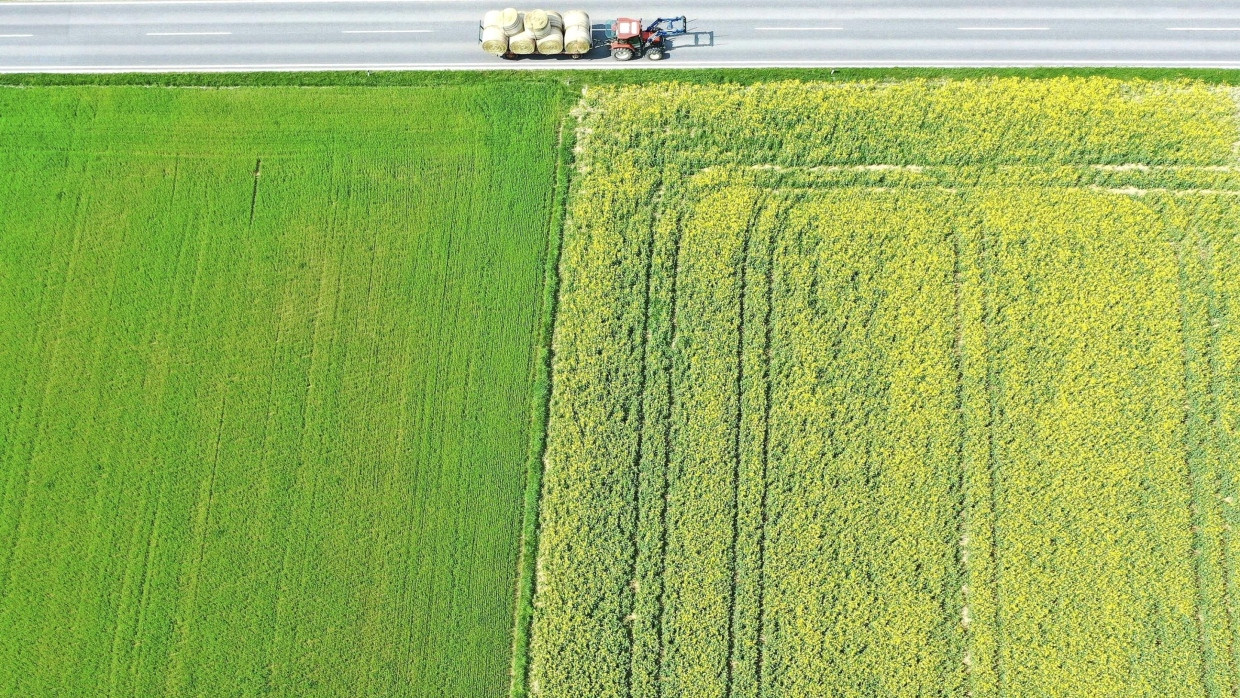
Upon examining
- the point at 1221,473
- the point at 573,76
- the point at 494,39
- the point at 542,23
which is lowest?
the point at 1221,473

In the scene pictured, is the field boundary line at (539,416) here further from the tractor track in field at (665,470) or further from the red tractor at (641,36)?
the tractor track in field at (665,470)

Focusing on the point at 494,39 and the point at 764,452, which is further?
the point at 494,39

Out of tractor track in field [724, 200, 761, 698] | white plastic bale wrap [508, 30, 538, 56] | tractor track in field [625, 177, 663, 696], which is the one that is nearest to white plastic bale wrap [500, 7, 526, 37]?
white plastic bale wrap [508, 30, 538, 56]

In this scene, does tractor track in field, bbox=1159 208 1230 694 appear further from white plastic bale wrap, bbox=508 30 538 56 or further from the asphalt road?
white plastic bale wrap, bbox=508 30 538 56

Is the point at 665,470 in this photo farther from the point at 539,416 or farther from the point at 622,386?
the point at 539,416

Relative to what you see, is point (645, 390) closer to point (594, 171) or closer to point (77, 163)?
point (594, 171)

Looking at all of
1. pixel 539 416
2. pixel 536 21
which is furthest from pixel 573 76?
pixel 539 416

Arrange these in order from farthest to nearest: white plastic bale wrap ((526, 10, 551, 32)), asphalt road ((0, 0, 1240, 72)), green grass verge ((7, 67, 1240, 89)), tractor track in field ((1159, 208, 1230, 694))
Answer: asphalt road ((0, 0, 1240, 72)) < green grass verge ((7, 67, 1240, 89)) < white plastic bale wrap ((526, 10, 551, 32)) < tractor track in field ((1159, 208, 1230, 694))

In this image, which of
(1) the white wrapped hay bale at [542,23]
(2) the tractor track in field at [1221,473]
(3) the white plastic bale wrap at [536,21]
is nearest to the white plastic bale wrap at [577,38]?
(1) the white wrapped hay bale at [542,23]
